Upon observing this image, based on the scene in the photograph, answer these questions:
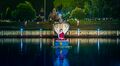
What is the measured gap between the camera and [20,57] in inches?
1189

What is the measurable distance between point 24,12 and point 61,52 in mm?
24538

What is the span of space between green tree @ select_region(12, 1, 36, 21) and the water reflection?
20.3 meters

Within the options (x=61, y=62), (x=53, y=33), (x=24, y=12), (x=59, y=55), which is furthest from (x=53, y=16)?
(x=61, y=62)

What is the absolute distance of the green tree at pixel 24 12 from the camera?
56.9 meters

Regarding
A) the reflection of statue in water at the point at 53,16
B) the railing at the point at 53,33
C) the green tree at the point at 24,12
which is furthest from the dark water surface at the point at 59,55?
the green tree at the point at 24,12

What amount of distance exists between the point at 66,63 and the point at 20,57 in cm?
403

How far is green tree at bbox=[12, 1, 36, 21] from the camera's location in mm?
56938

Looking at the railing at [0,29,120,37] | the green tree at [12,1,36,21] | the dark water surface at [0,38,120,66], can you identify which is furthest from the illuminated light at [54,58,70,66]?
the green tree at [12,1,36,21]

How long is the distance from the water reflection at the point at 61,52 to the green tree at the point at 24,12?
20252 mm

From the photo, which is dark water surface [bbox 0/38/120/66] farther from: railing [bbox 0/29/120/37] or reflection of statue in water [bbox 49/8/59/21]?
reflection of statue in water [bbox 49/8/59/21]

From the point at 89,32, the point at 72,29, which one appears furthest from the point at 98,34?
the point at 72,29

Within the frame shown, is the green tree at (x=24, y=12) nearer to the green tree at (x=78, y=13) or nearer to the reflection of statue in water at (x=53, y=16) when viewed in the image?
the reflection of statue in water at (x=53, y=16)

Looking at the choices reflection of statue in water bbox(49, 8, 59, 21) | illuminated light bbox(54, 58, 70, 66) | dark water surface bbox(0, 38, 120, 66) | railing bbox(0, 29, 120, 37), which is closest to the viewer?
illuminated light bbox(54, 58, 70, 66)

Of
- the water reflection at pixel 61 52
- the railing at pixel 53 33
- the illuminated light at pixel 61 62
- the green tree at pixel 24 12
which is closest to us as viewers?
the illuminated light at pixel 61 62
